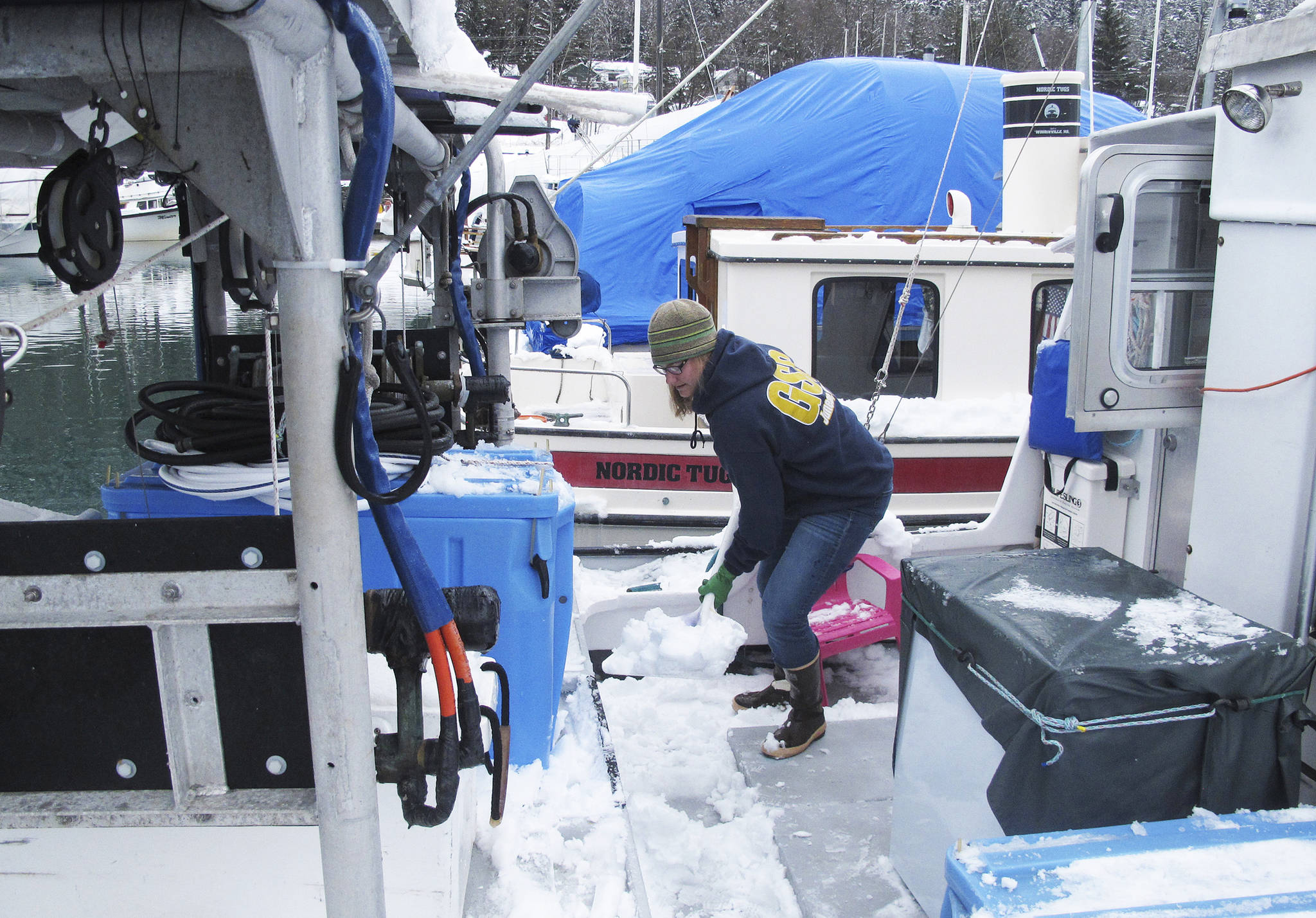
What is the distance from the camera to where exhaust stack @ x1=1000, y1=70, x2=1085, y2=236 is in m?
7.82

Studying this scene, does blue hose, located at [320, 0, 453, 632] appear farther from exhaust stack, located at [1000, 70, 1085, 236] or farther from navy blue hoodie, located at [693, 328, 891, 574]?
exhaust stack, located at [1000, 70, 1085, 236]

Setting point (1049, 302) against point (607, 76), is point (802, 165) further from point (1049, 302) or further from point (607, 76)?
point (607, 76)

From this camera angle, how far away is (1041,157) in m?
7.86

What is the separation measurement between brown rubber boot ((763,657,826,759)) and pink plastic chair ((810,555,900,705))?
0.66 m

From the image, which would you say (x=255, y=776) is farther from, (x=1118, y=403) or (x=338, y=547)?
(x=1118, y=403)

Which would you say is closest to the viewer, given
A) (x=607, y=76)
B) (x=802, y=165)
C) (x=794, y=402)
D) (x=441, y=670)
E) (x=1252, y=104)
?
(x=441, y=670)

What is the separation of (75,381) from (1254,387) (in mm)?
16870

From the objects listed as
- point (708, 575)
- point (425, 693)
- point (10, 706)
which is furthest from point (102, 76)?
point (708, 575)

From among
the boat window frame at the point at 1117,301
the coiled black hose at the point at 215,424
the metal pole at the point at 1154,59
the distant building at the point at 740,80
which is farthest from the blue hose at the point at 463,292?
the distant building at the point at 740,80

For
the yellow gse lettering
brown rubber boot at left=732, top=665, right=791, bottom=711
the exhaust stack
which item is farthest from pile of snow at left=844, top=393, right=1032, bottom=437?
the yellow gse lettering

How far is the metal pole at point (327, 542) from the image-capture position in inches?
51.1

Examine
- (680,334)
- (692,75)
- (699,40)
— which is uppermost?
(699,40)

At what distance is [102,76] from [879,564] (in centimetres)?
419

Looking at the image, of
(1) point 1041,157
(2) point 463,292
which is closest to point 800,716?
(2) point 463,292
